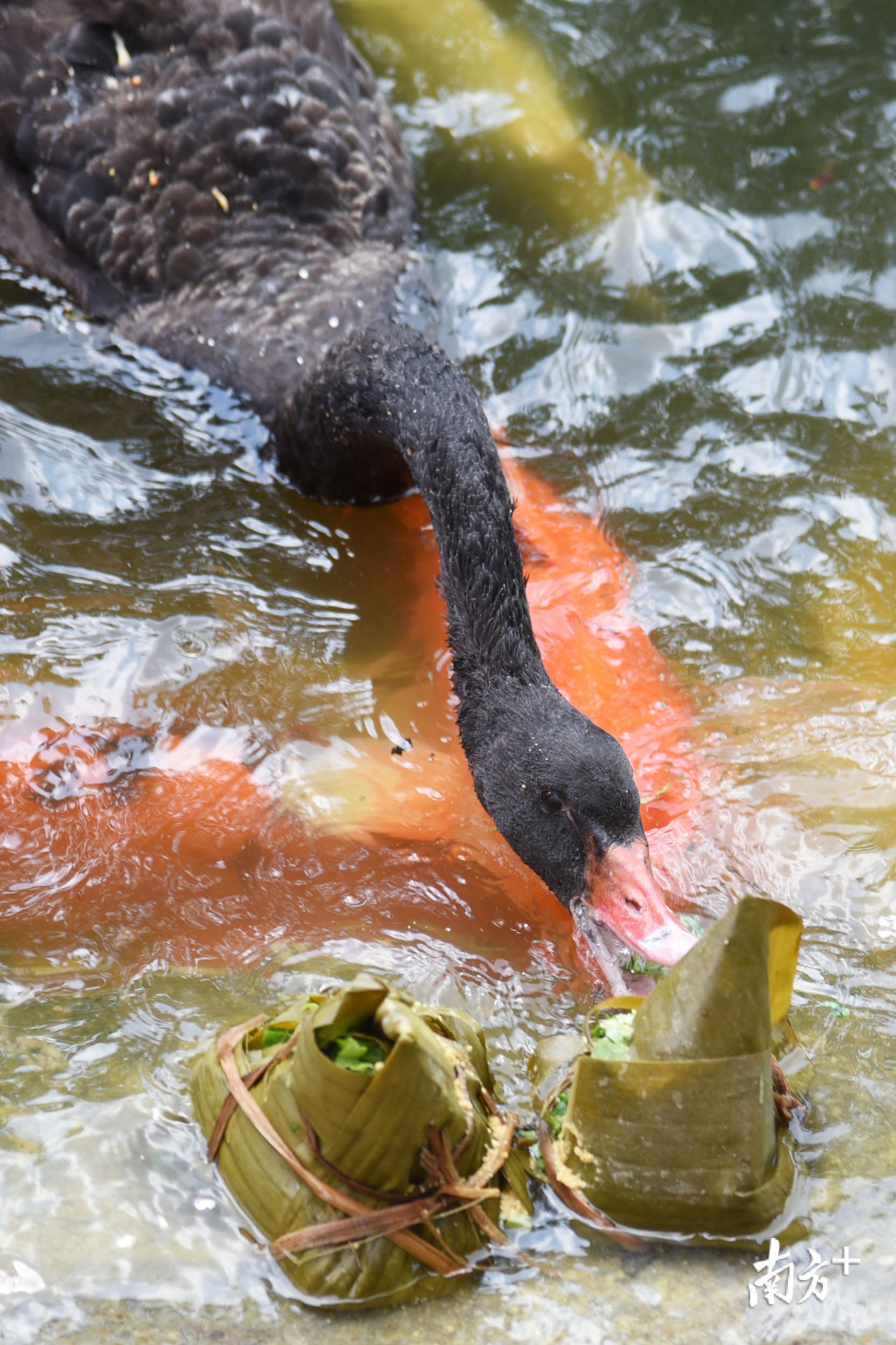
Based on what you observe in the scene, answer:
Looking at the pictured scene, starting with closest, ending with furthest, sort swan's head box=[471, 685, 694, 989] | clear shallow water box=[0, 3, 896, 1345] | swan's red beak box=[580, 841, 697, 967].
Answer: clear shallow water box=[0, 3, 896, 1345] → swan's red beak box=[580, 841, 697, 967] → swan's head box=[471, 685, 694, 989]

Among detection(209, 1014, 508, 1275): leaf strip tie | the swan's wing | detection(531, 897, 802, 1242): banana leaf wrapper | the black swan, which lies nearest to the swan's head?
detection(531, 897, 802, 1242): banana leaf wrapper

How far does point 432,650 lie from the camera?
4430 millimetres

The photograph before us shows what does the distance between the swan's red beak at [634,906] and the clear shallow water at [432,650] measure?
0.19 m

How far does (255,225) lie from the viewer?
5.28 m

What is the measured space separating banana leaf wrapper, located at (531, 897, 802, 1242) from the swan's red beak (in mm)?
609

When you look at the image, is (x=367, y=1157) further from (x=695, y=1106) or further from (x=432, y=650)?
(x=432, y=650)

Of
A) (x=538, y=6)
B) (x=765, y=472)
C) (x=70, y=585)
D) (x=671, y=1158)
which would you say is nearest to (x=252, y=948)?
(x=671, y=1158)

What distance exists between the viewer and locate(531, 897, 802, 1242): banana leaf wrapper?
6.93 ft

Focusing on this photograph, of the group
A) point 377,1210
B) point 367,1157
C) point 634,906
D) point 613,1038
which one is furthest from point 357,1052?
point 634,906

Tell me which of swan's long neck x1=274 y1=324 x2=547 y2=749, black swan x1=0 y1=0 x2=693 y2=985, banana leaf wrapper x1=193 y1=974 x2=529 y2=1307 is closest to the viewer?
banana leaf wrapper x1=193 y1=974 x2=529 y2=1307

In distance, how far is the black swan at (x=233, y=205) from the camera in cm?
480

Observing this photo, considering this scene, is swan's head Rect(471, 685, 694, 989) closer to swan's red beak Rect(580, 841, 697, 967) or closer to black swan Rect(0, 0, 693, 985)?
swan's red beak Rect(580, 841, 697, 967)

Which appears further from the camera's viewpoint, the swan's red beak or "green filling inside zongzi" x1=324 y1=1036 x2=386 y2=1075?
the swan's red beak

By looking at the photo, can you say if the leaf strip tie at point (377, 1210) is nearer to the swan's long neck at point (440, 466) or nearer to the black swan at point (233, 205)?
the swan's long neck at point (440, 466)
